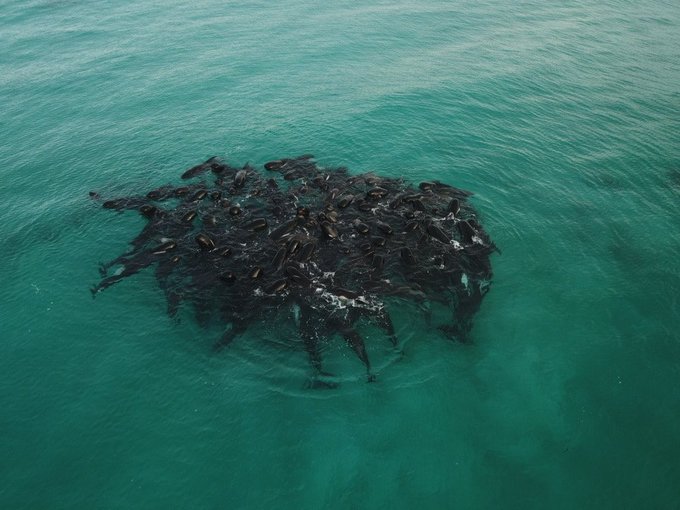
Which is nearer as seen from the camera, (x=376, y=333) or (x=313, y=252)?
(x=376, y=333)

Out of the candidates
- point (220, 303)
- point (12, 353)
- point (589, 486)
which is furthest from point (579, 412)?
point (12, 353)

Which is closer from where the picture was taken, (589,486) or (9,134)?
(589,486)

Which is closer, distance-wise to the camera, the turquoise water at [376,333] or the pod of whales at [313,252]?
the turquoise water at [376,333]

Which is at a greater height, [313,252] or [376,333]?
[313,252]

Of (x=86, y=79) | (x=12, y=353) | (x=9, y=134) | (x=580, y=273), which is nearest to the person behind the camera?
(x=12, y=353)

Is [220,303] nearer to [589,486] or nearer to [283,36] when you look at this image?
[589,486]
